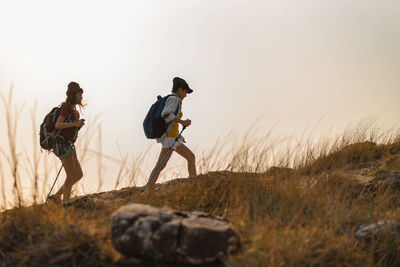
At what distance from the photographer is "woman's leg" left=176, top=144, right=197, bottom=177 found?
6.84m

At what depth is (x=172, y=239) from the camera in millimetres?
3547

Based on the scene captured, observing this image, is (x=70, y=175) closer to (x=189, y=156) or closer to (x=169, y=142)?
(x=169, y=142)

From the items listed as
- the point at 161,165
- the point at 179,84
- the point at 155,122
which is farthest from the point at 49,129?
the point at 179,84

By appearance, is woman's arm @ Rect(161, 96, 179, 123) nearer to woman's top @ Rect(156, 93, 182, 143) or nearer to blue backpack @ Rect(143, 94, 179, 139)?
woman's top @ Rect(156, 93, 182, 143)

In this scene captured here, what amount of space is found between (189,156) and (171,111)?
771 millimetres

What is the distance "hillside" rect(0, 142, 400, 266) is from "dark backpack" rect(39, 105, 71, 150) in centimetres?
100

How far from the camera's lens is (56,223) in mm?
4113

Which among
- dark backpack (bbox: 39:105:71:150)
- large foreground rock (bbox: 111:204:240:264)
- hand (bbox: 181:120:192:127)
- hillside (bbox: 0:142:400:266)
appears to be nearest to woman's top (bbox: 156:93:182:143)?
hand (bbox: 181:120:192:127)

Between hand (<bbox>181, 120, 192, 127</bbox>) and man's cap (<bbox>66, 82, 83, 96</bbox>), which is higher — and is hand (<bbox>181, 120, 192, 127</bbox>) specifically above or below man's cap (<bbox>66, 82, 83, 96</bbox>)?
below

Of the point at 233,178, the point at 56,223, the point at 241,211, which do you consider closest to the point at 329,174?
the point at 233,178

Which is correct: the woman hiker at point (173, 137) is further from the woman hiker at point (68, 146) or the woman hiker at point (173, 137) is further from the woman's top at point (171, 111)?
the woman hiker at point (68, 146)

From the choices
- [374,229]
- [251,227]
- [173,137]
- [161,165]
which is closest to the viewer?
[251,227]

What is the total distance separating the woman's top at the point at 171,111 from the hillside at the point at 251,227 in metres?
1.17

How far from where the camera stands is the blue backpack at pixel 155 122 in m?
6.77
